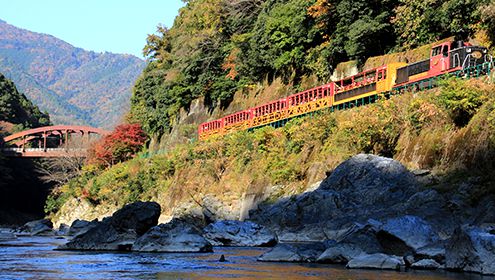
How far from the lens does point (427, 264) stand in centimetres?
2031

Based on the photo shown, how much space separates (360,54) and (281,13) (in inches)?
421

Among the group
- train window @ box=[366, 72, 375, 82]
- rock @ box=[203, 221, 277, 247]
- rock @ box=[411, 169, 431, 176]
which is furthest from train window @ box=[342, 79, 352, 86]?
rock @ box=[203, 221, 277, 247]

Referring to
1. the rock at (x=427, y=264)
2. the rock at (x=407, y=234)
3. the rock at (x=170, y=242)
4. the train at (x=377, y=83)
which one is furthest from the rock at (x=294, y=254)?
the train at (x=377, y=83)

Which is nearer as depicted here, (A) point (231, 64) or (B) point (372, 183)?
(B) point (372, 183)

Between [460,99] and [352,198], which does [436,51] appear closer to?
[460,99]

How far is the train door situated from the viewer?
35.3 m

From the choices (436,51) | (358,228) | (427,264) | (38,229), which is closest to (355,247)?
(358,228)

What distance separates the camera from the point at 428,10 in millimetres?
41188

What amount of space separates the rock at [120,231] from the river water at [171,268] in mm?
2305

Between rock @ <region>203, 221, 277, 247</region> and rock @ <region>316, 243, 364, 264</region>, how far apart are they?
8383 mm

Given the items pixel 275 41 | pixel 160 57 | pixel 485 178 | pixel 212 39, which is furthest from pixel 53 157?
pixel 485 178

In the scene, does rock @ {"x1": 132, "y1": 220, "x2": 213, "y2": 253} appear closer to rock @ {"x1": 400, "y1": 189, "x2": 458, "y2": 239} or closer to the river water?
the river water

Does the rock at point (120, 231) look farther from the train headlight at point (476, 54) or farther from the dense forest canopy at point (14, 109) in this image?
the dense forest canopy at point (14, 109)

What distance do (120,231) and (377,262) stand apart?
12.7 m
